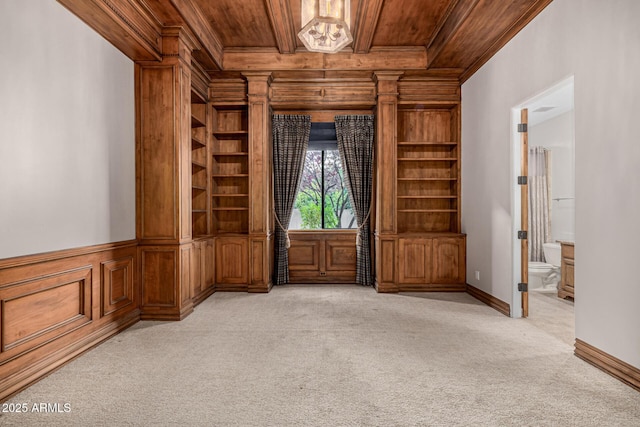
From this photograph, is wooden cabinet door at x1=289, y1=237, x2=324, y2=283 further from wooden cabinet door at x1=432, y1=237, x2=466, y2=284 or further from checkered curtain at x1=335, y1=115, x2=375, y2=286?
wooden cabinet door at x1=432, y1=237, x2=466, y2=284

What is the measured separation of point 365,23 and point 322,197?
2.70 meters

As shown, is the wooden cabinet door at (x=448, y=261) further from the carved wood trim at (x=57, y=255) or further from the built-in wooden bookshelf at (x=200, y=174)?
the carved wood trim at (x=57, y=255)

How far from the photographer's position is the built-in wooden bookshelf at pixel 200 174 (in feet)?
17.8

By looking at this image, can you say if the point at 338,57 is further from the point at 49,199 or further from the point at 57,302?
the point at 57,302

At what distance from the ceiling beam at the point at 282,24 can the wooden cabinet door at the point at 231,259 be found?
2.73 metres

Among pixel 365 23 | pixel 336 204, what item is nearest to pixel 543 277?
pixel 336 204

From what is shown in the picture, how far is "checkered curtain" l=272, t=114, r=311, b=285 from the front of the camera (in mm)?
5836

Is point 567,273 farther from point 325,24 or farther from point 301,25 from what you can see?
point 301,25

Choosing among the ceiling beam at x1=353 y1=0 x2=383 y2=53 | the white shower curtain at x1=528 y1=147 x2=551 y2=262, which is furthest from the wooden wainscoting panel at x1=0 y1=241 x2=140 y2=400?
the white shower curtain at x1=528 y1=147 x2=551 y2=262

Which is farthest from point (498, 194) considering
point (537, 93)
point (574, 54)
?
Result: point (574, 54)

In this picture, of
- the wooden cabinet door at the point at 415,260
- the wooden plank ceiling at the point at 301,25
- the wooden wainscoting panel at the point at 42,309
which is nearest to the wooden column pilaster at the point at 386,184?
the wooden cabinet door at the point at 415,260

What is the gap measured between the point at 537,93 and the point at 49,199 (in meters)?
4.32

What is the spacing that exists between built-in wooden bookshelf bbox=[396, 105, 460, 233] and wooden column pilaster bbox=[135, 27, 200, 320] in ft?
11.0

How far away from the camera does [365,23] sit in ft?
14.5
